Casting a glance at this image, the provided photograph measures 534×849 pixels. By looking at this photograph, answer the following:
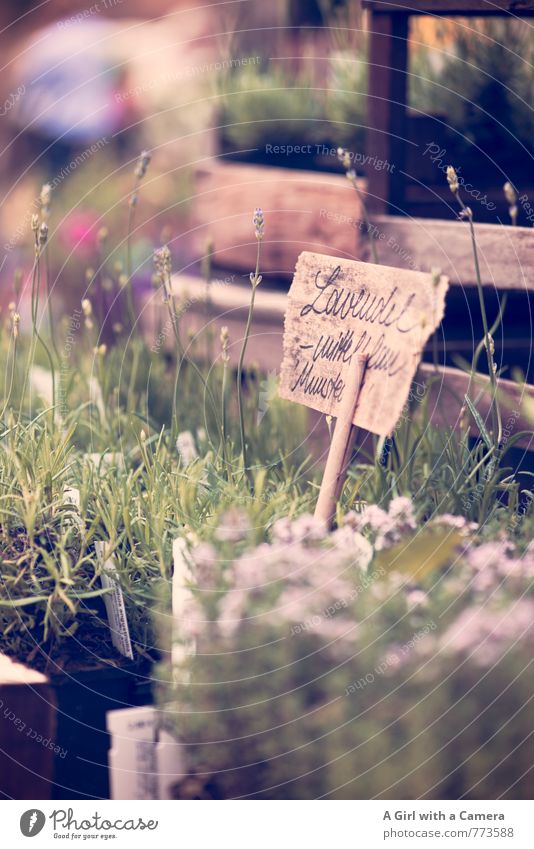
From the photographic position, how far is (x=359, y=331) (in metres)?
1.59

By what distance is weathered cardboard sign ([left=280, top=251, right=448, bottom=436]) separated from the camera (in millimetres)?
1478

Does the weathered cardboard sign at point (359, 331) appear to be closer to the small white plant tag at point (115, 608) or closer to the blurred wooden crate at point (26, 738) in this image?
the small white plant tag at point (115, 608)

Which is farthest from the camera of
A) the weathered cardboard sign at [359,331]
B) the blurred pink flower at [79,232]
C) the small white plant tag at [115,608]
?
the blurred pink flower at [79,232]

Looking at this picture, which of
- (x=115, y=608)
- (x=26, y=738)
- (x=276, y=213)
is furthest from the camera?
(x=276, y=213)

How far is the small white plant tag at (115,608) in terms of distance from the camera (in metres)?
1.63

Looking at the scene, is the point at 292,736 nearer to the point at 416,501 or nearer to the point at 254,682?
the point at 254,682

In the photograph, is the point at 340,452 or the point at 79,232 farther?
the point at 79,232

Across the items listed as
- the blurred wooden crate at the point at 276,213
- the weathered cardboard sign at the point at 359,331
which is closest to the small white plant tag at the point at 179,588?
the weathered cardboard sign at the point at 359,331

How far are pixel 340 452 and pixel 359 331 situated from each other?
205 millimetres

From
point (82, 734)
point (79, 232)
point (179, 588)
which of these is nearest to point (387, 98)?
point (179, 588)

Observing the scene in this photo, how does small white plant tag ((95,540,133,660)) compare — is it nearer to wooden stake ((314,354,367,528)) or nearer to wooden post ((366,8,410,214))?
wooden stake ((314,354,367,528))

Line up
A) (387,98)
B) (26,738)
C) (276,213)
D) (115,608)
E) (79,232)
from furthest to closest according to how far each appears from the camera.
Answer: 1. (79,232)
2. (276,213)
3. (387,98)
4. (115,608)
5. (26,738)

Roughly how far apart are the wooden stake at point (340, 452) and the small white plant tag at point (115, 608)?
0.37 metres

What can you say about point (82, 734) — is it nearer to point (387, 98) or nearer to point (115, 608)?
point (115, 608)
